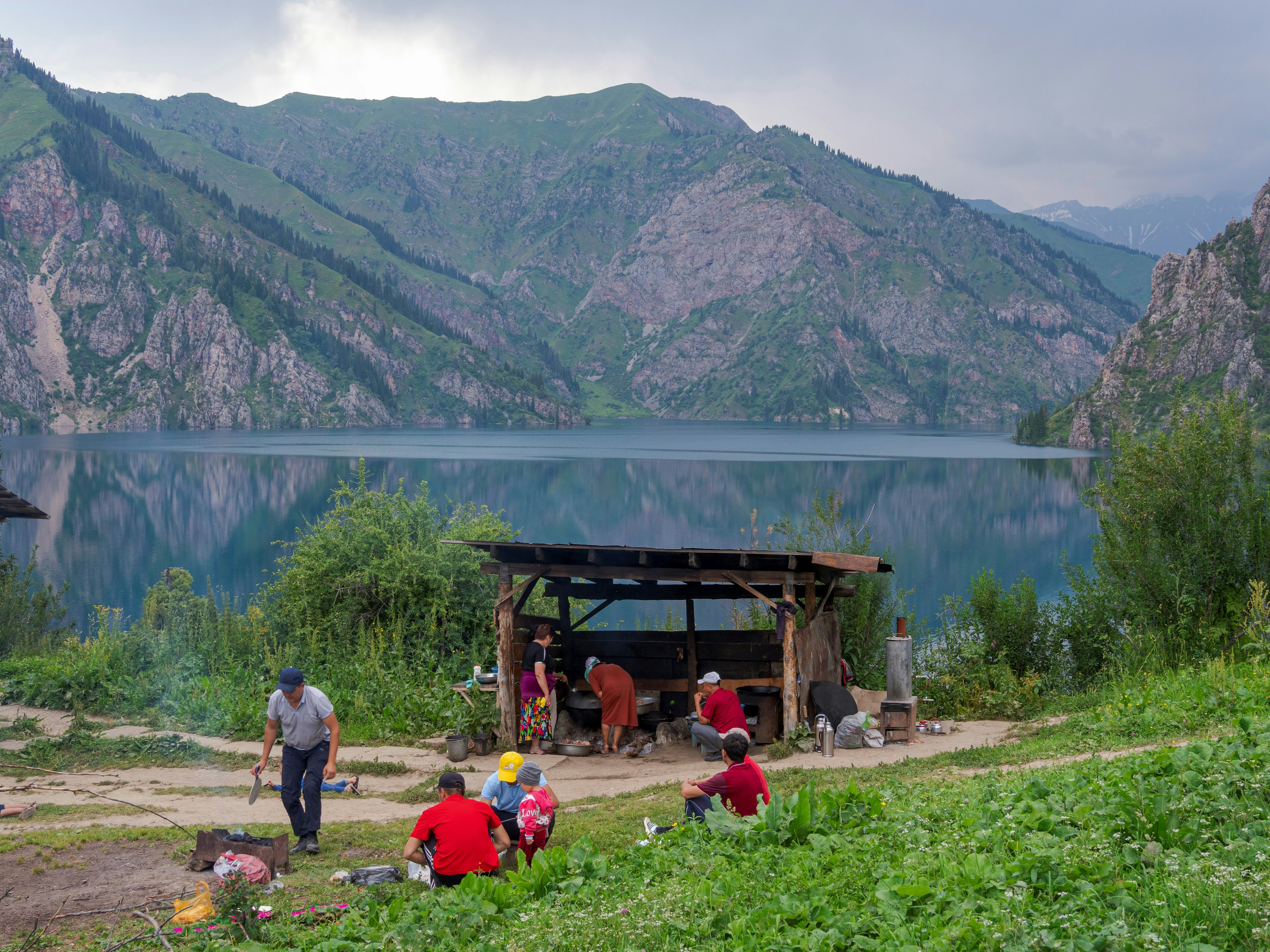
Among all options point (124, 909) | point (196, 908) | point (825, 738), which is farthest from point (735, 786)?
point (825, 738)

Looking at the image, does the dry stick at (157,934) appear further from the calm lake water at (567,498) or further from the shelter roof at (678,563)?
the calm lake water at (567,498)

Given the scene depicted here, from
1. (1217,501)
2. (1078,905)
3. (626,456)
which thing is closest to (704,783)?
(1078,905)

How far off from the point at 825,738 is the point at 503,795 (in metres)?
7.09

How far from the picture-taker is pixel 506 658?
1509 centimetres

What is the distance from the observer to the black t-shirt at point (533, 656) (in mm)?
14375

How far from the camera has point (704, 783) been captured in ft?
25.6

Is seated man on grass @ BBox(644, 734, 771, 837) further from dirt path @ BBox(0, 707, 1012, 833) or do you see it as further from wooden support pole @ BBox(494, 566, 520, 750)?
wooden support pole @ BBox(494, 566, 520, 750)

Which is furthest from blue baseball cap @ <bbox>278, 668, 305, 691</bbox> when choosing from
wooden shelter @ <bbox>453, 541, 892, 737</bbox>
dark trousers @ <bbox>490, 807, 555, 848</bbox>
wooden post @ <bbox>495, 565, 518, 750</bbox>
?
→ wooden post @ <bbox>495, 565, 518, 750</bbox>

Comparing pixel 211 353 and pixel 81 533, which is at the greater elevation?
pixel 211 353

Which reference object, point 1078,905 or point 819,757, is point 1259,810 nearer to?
point 1078,905

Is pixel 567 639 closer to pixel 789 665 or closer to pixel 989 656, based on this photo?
pixel 789 665

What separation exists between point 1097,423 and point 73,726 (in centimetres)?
13526

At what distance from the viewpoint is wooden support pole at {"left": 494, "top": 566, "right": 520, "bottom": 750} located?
1490 cm

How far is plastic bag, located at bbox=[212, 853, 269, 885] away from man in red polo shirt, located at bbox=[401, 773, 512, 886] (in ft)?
4.27
